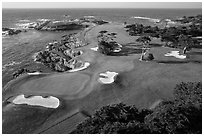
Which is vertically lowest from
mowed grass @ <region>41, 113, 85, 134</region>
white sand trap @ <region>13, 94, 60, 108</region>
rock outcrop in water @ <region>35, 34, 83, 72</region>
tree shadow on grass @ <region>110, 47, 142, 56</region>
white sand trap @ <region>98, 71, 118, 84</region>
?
mowed grass @ <region>41, 113, 85, 134</region>

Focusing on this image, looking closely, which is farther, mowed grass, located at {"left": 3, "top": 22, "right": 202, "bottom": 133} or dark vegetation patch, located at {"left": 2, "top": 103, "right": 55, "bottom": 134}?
mowed grass, located at {"left": 3, "top": 22, "right": 202, "bottom": 133}

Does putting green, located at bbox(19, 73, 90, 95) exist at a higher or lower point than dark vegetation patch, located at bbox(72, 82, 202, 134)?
higher

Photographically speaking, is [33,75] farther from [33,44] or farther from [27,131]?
[33,44]

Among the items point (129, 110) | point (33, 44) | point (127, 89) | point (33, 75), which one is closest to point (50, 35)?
point (33, 44)

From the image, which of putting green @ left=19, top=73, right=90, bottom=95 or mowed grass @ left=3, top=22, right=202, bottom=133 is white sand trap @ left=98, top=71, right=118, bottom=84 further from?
putting green @ left=19, top=73, right=90, bottom=95

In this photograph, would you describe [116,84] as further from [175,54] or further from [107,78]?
[175,54]

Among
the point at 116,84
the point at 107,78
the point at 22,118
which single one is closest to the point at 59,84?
the point at 107,78

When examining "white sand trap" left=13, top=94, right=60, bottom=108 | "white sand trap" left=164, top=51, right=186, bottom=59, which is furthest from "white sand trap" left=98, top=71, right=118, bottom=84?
"white sand trap" left=164, top=51, right=186, bottom=59
